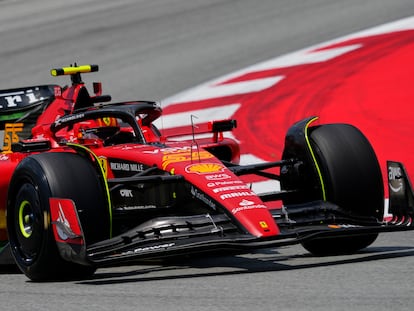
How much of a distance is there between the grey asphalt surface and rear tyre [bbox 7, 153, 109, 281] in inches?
5.8

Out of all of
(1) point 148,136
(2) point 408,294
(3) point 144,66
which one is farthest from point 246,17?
(2) point 408,294

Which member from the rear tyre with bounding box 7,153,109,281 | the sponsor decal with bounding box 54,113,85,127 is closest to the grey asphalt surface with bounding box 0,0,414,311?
the rear tyre with bounding box 7,153,109,281

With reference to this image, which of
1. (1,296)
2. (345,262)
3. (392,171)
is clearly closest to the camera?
(1,296)

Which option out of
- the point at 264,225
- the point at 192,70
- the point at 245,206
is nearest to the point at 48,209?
the point at 245,206

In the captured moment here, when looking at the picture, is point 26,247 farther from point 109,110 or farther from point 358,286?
point 358,286

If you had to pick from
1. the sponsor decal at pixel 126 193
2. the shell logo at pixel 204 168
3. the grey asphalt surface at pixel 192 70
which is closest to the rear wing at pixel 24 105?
the grey asphalt surface at pixel 192 70

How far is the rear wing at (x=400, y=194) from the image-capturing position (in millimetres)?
8141

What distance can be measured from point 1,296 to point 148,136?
2.44 meters

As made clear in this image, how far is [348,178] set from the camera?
321 inches

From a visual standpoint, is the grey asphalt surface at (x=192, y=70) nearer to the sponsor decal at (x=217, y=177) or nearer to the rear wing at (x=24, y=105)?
the sponsor decal at (x=217, y=177)

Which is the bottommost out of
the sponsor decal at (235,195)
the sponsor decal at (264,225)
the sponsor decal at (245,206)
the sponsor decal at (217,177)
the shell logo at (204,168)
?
the sponsor decal at (264,225)

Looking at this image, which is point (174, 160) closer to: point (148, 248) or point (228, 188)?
point (228, 188)

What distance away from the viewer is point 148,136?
9.09 m

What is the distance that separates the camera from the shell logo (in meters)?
7.79
